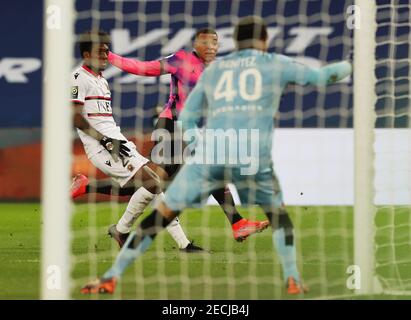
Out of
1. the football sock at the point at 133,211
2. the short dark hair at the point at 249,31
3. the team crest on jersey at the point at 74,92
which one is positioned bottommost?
the football sock at the point at 133,211

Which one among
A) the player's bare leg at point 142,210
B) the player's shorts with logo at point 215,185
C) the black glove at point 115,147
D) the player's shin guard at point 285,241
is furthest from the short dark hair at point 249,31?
the black glove at point 115,147

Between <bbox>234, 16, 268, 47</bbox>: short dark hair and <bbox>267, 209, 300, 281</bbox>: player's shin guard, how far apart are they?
924 mm

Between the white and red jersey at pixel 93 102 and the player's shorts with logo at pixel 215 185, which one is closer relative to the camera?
the player's shorts with logo at pixel 215 185

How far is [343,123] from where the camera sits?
1307 cm

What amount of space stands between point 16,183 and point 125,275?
7.44 meters

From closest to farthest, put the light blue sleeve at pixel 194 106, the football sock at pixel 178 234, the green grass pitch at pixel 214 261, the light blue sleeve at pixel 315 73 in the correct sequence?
the light blue sleeve at pixel 315 73 < the light blue sleeve at pixel 194 106 < the green grass pitch at pixel 214 261 < the football sock at pixel 178 234

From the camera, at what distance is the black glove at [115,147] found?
25.3 ft

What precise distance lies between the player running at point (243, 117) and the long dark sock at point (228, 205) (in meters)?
1.90

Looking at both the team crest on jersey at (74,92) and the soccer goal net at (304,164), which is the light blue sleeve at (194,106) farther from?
the team crest on jersey at (74,92)

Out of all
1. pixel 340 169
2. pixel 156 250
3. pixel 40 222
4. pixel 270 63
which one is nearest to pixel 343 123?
pixel 340 169

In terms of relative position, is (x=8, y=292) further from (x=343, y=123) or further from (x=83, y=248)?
(x=343, y=123)

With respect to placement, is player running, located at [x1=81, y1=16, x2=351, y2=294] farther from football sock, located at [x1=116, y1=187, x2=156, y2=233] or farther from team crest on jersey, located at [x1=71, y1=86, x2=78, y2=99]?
team crest on jersey, located at [x1=71, y1=86, x2=78, y2=99]

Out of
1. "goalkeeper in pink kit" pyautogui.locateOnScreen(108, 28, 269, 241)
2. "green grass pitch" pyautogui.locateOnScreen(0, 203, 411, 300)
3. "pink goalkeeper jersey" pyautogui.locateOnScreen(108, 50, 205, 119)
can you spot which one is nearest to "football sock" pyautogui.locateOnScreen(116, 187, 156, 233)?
"green grass pitch" pyautogui.locateOnScreen(0, 203, 411, 300)

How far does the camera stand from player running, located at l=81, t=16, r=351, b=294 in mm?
5273
